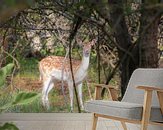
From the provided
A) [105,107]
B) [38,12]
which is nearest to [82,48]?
[38,12]

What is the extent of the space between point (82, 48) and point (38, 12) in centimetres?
67

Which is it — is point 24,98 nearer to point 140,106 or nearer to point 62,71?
point 140,106

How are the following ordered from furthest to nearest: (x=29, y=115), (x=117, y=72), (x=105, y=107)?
(x=117, y=72)
(x=29, y=115)
(x=105, y=107)

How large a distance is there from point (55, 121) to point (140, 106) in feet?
4.64

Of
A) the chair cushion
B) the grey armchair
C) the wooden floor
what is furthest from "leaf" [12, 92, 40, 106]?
the wooden floor

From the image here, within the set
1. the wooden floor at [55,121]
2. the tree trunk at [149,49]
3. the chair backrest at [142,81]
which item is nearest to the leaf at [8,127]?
the chair backrest at [142,81]

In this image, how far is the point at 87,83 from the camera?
15.9 feet

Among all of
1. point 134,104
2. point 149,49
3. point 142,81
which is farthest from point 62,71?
point 134,104

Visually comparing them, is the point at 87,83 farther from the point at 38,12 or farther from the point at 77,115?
the point at 38,12

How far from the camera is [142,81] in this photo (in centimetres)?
367

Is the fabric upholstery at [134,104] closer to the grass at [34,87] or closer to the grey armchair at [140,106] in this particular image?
the grey armchair at [140,106]

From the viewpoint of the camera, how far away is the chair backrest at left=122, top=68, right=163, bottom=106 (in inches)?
138

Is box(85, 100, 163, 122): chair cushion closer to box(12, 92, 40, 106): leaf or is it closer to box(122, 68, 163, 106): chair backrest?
box(122, 68, 163, 106): chair backrest

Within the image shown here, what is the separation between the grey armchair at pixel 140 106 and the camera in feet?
9.58
